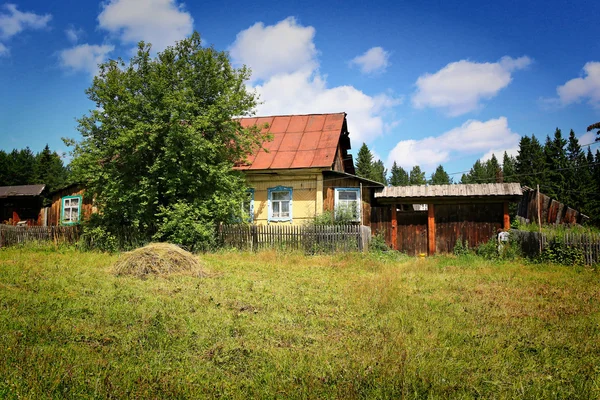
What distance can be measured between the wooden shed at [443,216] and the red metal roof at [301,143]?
3.23m

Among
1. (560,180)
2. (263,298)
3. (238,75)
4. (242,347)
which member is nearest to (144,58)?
(238,75)

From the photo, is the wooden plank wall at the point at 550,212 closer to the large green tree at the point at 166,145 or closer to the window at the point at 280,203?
the window at the point at 280,203

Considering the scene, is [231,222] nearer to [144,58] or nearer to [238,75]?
[238,75]

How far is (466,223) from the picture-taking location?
16.8 meters

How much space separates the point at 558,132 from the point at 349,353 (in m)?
58.9

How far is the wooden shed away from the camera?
54.1 feet

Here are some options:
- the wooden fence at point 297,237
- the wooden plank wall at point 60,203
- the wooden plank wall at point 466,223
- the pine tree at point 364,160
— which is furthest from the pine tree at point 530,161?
the wooden plank wall at point 60,203

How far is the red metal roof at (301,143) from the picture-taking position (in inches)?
709

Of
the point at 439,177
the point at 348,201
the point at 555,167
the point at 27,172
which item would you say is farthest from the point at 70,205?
the point at 439,177

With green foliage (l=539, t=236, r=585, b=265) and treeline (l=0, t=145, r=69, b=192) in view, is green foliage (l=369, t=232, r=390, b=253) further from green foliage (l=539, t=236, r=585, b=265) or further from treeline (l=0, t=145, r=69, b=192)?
treeline (l=0, t=145, r=69, b=192)

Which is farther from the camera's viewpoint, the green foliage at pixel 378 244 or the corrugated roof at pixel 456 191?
the green foliage at pixel 378 244

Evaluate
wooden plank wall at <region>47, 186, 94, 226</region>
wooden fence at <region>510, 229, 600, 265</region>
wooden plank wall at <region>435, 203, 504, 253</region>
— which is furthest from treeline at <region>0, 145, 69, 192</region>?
wooden fence at <region>510, 229, 600, 265</region>

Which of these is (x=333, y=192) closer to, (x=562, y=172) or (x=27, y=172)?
(x=562, y=172)

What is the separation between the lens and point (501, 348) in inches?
187
